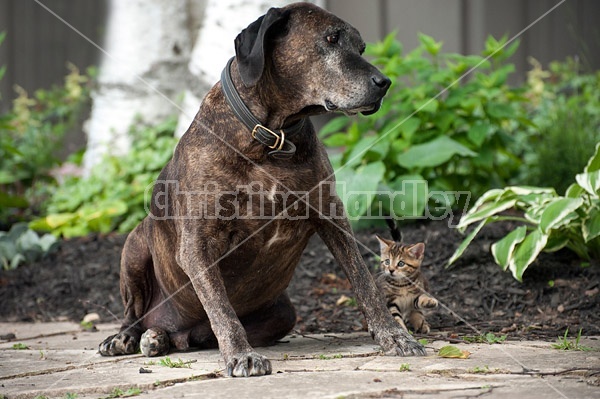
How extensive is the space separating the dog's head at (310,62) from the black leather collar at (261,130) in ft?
0.47

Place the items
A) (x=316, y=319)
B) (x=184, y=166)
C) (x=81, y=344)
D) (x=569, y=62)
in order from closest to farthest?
(x=184, y=166) < (x=81, y=344) < (x=316, y=319) < (x=569, y=62)

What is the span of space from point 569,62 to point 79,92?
6812mm

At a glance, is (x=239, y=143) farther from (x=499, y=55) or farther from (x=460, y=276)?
(x=499, y=55)

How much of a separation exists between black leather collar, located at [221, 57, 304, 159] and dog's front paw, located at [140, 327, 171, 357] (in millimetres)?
1146

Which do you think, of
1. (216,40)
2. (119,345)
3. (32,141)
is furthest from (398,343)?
(32,141)

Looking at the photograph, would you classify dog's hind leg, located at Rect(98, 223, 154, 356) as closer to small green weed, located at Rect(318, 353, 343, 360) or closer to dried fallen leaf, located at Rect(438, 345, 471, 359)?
small green weed, located at Rect(318, 353, 343, 360)

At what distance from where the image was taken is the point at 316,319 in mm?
4793

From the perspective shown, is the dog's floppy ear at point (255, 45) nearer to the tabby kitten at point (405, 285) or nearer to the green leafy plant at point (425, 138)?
the tabby kitten at point (405, 285)

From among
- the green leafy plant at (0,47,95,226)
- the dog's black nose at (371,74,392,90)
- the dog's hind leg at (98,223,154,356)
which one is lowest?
the dog's hind leg at (98,223,154,356)

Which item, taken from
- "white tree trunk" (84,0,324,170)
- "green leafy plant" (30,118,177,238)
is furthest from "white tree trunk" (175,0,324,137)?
"white tree trunk" (84,0,324,170)

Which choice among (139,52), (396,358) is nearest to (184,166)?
(396,358)

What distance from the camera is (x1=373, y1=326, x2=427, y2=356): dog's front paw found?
3461 mm

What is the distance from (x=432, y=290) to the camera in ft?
16.2

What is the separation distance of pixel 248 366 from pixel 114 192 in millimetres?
4329
